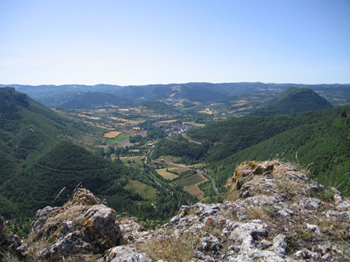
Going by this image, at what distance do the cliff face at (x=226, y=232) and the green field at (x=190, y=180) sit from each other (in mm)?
103105

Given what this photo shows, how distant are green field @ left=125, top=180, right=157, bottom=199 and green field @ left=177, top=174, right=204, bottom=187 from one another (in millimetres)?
18358

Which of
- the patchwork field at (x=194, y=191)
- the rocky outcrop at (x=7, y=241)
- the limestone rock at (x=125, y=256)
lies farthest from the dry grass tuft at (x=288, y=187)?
the patchwork field at (x=194, y=191)

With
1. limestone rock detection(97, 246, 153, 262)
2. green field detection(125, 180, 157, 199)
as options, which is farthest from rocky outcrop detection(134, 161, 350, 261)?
green field detection(125, 180, 157, 199)

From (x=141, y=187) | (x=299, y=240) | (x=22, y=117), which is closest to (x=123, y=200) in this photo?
(x=141, y=187)

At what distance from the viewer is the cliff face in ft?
20.8

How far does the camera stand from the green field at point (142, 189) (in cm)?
9911

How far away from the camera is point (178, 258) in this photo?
20.5ft

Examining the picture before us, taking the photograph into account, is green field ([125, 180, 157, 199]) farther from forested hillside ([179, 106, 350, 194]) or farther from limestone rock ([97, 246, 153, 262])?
limestone rock ([97, 246, 153, 262])

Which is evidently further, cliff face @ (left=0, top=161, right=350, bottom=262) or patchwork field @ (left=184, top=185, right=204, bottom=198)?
patchwork field @ (left=184, top=185, right=204, bottom=198)

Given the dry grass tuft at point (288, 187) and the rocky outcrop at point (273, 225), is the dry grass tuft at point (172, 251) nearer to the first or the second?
the rocky outcrop at point (273, 225)

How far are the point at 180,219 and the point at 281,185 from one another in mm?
6595

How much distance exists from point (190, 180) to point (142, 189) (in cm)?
3198

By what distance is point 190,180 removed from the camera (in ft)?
382

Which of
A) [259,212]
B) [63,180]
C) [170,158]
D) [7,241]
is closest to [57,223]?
[7,241]
